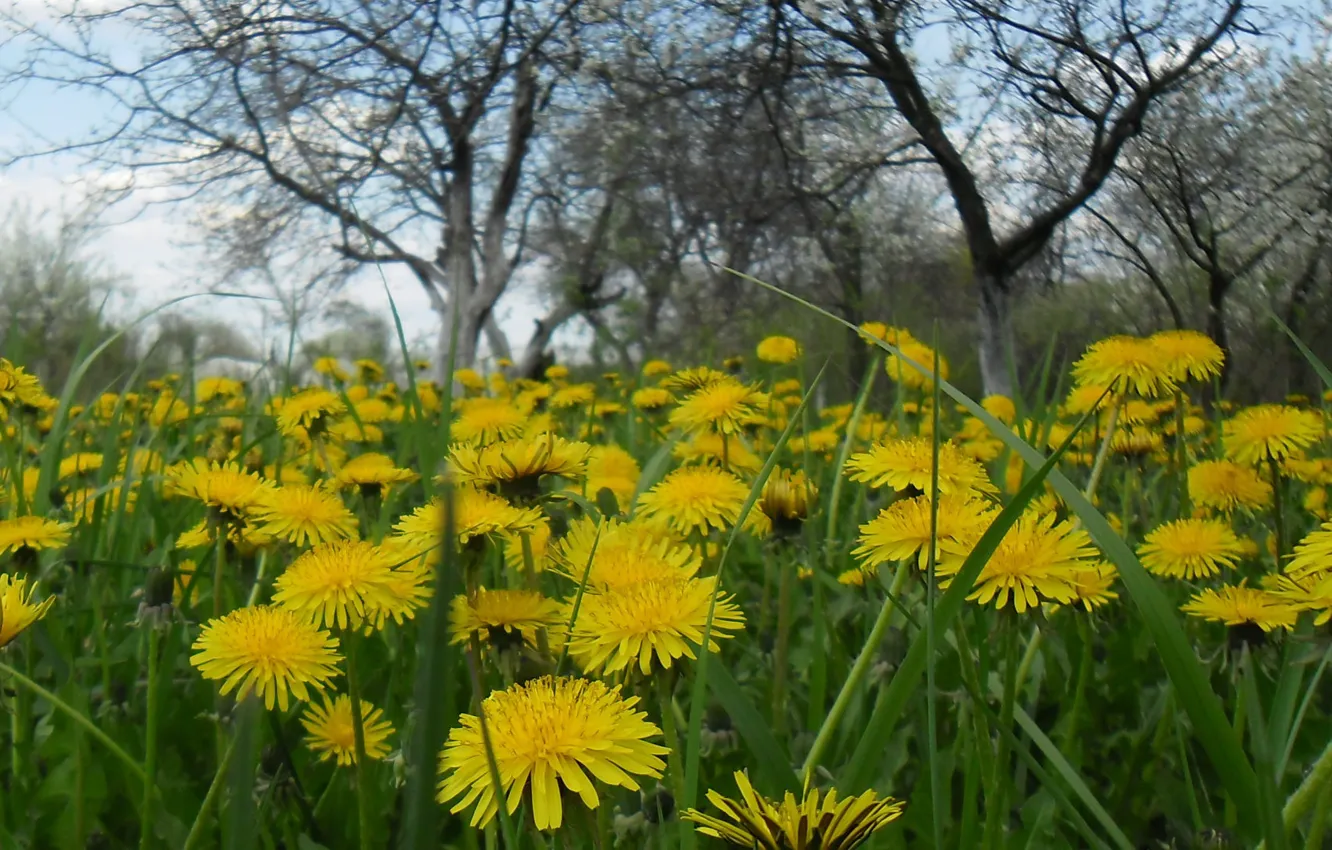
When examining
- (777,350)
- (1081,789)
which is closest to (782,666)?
(1081,789)

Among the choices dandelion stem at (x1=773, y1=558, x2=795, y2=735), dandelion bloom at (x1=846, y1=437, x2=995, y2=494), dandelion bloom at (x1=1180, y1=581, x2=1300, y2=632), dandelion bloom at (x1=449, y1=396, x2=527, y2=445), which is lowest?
dandelion stem at (x1=773, y1=558, x2=795, y2=735)

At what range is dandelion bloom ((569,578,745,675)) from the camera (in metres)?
0.48

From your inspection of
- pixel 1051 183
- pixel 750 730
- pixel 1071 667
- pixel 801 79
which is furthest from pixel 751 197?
pixel 750 730

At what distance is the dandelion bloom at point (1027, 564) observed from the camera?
55cm

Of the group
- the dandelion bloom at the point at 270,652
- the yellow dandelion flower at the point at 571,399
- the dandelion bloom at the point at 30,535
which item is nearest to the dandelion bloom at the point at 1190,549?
the dandelion bloom at the point at 270,652

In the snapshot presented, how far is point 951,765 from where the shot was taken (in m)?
0.78

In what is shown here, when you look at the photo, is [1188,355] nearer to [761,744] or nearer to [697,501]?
[697,501]

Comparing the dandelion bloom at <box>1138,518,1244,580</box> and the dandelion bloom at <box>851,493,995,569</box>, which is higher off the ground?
the dandelion bloom at <box>851,493,995,569</box>

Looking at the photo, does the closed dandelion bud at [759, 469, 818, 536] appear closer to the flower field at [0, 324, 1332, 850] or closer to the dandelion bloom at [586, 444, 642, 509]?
the flower field at [0, 324, 1332, 850]

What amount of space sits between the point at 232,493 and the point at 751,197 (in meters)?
6.74

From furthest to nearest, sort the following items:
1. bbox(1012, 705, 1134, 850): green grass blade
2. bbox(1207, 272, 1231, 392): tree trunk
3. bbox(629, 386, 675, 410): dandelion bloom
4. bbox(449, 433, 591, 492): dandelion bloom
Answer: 1. bbox(1207, 272, 1231, 392): tree trunk
2. bbox(629, 386, 675, 410): dandelion bloom
3. bbox(449, 433, 591, 492): dandelion bloom
4. bbox(1012, 705, 1134, 850): green grass blade

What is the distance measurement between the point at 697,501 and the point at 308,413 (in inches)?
26.4

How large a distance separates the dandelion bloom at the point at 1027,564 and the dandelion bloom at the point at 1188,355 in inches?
18.4

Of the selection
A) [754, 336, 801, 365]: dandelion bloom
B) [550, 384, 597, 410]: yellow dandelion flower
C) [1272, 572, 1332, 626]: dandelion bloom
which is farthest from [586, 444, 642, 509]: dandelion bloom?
[550, 384, 597, 410]: yellow dandelion flower
